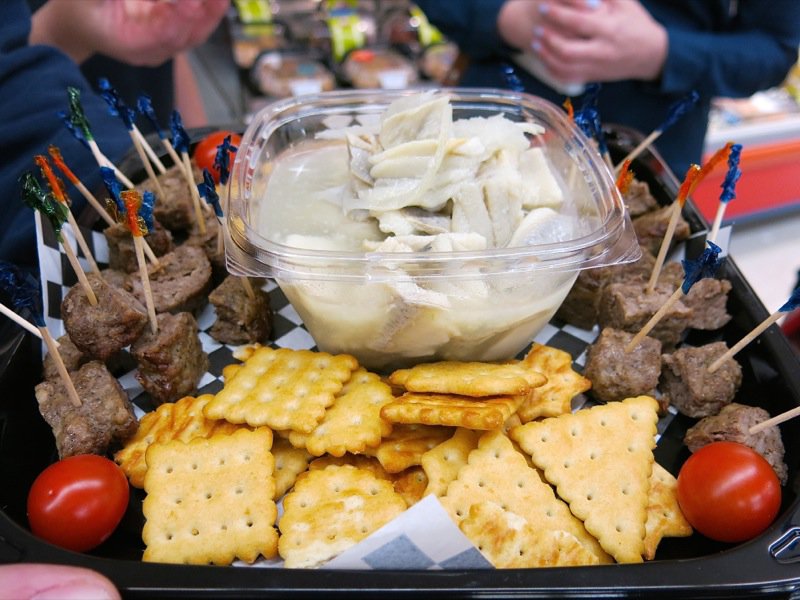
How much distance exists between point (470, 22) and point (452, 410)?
2177 mm

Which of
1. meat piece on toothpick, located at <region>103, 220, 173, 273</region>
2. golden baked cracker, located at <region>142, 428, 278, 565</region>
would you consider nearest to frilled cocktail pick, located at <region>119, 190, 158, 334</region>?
meat piece on toothpick, located at <region>103, 220, 173, 273</region>

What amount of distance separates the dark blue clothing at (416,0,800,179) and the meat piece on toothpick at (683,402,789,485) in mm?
1719

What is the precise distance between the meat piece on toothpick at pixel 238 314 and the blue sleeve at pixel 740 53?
2.09 m

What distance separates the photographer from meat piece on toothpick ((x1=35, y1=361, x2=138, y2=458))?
5.32 feet

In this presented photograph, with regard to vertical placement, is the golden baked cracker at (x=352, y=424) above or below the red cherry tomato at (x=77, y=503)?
below

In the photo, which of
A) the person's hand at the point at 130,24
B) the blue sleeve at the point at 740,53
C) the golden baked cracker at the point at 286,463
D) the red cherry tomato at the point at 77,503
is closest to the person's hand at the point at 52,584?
the red cherry tomato at the point at 77,503

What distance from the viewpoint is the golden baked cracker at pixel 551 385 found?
1784mm

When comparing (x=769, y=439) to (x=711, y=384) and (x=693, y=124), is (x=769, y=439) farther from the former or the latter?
(x=693, y=124)

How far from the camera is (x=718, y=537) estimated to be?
4.92 ft

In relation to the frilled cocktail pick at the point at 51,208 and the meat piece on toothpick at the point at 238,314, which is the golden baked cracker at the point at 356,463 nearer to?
the meat piece on toothpick at the point at 238,314

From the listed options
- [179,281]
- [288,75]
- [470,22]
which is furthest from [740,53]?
[288,75]

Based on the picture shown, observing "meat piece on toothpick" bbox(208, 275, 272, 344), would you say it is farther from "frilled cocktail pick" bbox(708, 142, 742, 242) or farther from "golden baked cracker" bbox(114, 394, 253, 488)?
"frilled cocktail pick" bbox(708, 142, 742, 242)

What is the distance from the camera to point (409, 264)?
162cm

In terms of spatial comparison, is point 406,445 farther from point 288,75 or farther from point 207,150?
point 288,75
